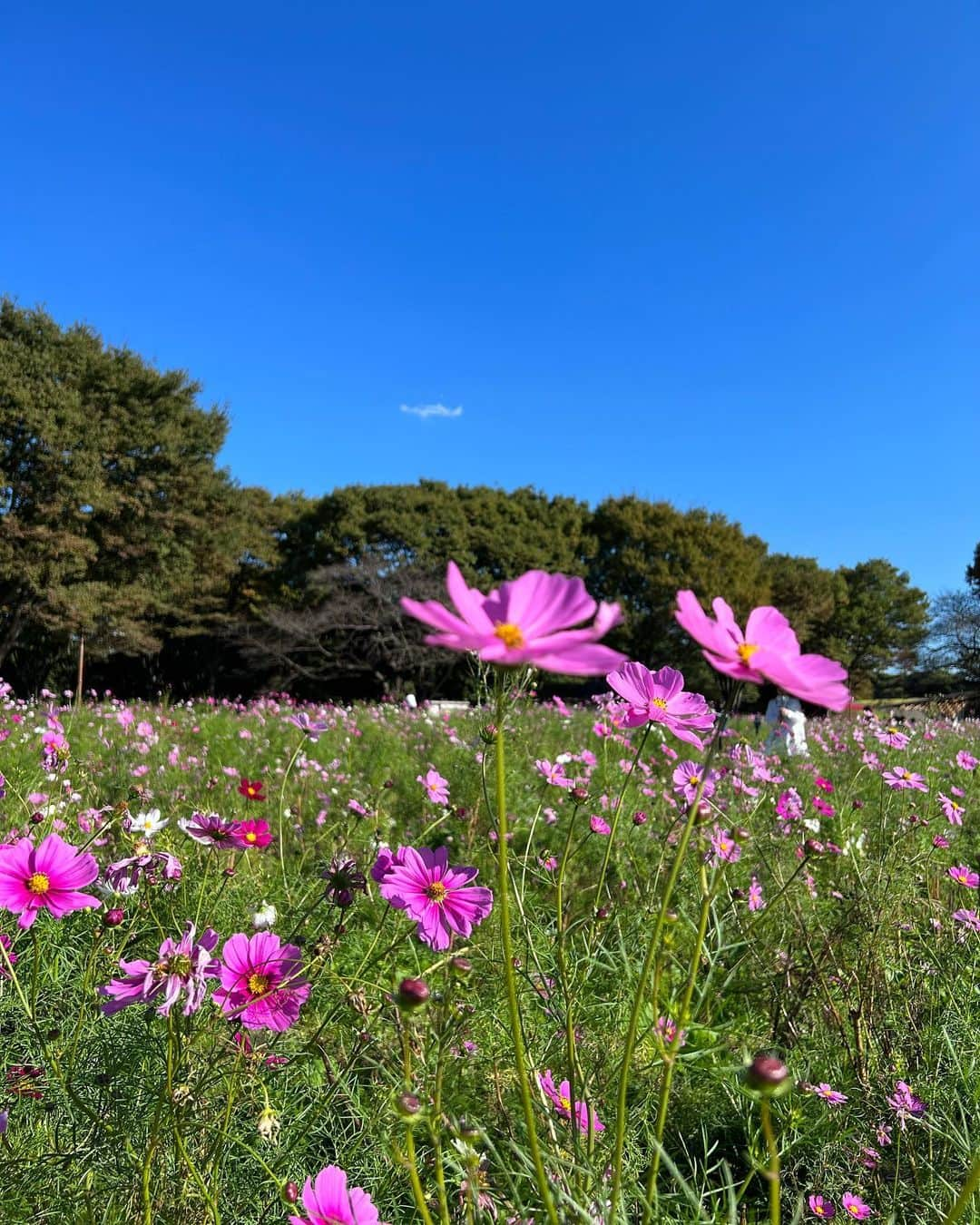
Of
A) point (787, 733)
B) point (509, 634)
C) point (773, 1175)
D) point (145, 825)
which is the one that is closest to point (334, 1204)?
point (773, 1175)

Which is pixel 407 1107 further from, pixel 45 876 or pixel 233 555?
pixel 233 555

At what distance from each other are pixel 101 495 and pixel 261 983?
16374mm

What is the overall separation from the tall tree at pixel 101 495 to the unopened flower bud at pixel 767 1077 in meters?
16.6

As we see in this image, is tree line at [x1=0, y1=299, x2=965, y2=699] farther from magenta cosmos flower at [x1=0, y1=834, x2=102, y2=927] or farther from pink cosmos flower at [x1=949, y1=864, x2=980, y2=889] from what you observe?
magenta cosmos flower at [x1=0, y1=834, x2=102, y2=927]

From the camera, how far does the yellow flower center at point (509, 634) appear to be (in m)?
0.44

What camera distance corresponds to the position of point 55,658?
58.0 ft

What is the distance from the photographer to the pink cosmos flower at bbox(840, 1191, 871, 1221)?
119 centimetres

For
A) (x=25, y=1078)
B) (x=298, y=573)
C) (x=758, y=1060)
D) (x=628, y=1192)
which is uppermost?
(x=298, y=573)

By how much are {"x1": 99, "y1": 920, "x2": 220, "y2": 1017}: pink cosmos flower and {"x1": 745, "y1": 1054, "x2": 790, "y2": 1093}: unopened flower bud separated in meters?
0.60

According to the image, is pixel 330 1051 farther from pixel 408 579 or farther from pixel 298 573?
pixel 298 573

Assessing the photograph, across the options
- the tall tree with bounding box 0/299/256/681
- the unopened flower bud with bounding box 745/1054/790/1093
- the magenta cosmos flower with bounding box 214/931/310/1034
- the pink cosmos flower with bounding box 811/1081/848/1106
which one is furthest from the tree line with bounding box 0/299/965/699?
the unopened flower bud with bounding box 745/1054/790/1093

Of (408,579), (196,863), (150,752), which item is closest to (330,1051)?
(196,863)

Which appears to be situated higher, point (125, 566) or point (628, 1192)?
point (125, 566)

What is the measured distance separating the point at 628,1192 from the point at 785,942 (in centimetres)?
156
